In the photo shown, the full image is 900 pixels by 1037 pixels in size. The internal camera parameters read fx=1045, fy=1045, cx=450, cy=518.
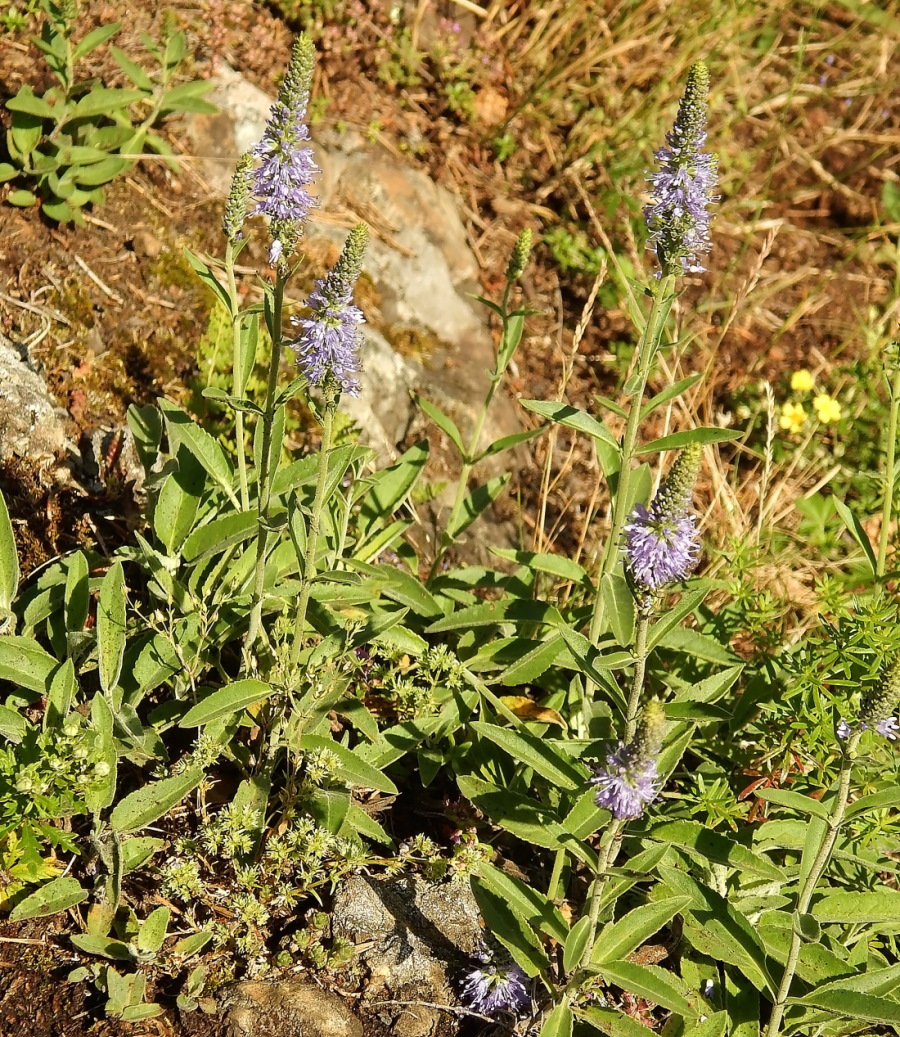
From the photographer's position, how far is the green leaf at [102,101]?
4.17m

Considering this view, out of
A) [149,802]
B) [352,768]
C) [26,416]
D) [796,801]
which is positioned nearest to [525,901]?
[352,768]

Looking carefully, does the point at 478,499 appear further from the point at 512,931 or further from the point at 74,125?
the point at 74,125

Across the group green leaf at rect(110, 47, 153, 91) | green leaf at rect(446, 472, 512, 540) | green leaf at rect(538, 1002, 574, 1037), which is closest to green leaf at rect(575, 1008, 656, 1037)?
green leaf at rect(538, 1002, 574, 1037)

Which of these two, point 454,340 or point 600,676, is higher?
point 600,676

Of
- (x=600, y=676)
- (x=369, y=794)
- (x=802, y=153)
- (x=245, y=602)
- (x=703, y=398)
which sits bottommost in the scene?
(x=369, y=794)

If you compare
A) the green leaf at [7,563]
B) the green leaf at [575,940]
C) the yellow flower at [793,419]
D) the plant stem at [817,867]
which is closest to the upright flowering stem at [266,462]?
the green leaf at [7,563]

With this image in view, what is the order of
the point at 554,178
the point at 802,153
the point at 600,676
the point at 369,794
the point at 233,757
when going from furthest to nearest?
the point at 802,153, the point at 554,178, the point at 369,794, the point at 233,757, the point at 600,676

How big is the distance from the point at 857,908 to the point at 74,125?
13.6 ft

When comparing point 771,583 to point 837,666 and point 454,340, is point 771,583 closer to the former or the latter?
point 837,666

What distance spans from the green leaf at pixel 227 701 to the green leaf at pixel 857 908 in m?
1.63

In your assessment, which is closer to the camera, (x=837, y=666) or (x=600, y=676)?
(x=600, y=676)

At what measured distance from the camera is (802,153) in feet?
22.8

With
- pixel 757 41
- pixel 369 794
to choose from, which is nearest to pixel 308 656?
pixel 369 794

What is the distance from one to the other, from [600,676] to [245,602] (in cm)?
124
